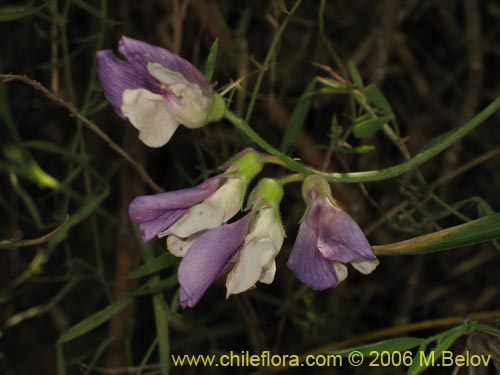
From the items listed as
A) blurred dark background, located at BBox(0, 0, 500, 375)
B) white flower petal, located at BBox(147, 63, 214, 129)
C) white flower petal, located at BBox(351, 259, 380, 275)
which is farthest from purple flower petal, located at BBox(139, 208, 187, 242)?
blurred dark background, located at BBox(0, 0, 500, 375)

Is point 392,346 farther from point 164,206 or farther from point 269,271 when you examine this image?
point 164,206

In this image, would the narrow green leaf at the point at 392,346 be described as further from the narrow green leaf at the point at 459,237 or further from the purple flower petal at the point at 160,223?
the purple flower petal at the point at 160,223

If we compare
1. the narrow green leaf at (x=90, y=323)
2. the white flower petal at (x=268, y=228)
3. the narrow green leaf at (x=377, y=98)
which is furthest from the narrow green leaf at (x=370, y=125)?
the narrow green leaf at (x=90, y=323)

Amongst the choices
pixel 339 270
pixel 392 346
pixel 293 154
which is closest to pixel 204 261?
pixel 339 270

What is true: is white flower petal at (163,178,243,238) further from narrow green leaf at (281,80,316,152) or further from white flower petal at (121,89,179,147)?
narrow green leaf at (281,80,316,152)

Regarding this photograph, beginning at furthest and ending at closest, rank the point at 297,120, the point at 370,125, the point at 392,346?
the point at 297,120, the point at 370,125, the point at 392,346

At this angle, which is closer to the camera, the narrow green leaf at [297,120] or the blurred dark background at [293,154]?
the narrow green leaf at [297,120]
